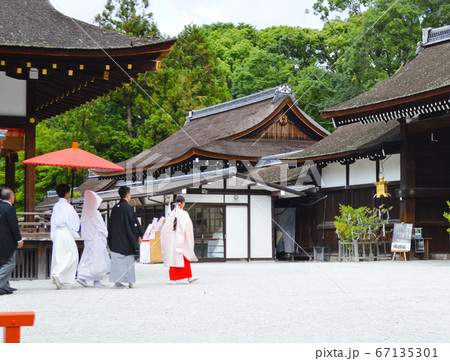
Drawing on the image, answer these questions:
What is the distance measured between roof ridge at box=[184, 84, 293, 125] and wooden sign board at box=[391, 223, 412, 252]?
10.7m

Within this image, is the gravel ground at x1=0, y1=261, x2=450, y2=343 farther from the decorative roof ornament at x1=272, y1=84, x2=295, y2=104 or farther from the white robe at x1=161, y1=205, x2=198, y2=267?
the decorative roof ornament at x1=272, y1=84, x2=295, y2=104

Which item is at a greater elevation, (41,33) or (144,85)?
(144,85)

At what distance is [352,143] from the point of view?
20.8m

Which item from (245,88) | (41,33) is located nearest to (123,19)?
(245,88)

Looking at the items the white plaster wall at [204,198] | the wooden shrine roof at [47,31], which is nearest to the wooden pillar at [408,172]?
the white plaster wall at [204,198]

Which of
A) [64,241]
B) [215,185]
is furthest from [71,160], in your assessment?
[215,185]

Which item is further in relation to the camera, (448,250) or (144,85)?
(144,85)

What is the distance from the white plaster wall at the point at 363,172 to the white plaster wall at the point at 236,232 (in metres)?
3.48

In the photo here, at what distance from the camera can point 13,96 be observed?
12.3 m

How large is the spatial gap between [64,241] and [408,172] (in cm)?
1017

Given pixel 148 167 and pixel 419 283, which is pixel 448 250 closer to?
pixel 419 283

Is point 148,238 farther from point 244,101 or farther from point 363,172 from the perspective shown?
point 244,101

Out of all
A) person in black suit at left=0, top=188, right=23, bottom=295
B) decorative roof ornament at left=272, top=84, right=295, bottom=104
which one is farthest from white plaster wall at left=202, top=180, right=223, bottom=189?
person in black suit at left=0, top=188, right=23, bottom=295

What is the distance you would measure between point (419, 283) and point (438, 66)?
29.7 feet
